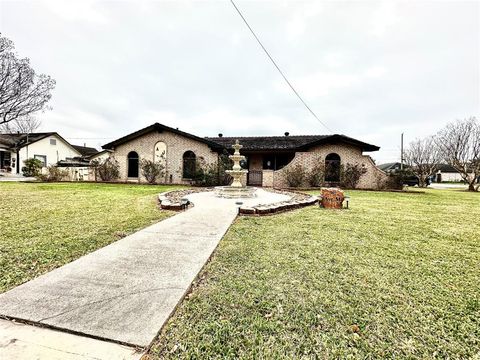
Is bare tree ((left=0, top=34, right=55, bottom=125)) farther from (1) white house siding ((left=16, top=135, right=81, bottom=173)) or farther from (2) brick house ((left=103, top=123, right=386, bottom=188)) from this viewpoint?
(1) white house siding ((left=16, top=135, right=81, bottom=173))

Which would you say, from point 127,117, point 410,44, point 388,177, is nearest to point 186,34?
point 410,44

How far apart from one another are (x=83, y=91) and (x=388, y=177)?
28.2 meters

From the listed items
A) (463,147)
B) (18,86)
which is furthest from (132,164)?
(463,147)

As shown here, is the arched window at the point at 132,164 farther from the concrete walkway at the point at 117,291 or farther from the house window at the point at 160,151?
the concrete walkway at the point at 117,291

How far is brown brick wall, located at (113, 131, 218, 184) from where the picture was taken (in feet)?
59.0

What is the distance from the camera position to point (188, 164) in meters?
18.2

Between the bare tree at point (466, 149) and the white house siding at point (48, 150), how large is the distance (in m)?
47.6

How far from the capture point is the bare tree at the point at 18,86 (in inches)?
703

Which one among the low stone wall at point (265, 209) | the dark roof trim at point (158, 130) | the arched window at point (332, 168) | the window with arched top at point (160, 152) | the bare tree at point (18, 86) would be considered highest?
the bare tree at point (18, 86)

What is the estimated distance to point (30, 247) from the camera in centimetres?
333

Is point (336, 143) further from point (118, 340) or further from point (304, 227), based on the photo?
point (118, 340)

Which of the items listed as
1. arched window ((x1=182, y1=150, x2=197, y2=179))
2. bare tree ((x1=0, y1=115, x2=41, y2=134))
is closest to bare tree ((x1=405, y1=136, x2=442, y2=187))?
arched window ((x1=182, y1=150, x2=197, y2=179))

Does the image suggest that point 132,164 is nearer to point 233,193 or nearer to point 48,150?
point 233,193

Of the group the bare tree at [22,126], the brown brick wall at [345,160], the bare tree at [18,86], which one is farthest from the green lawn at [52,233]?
the bare tree at [22,126]
